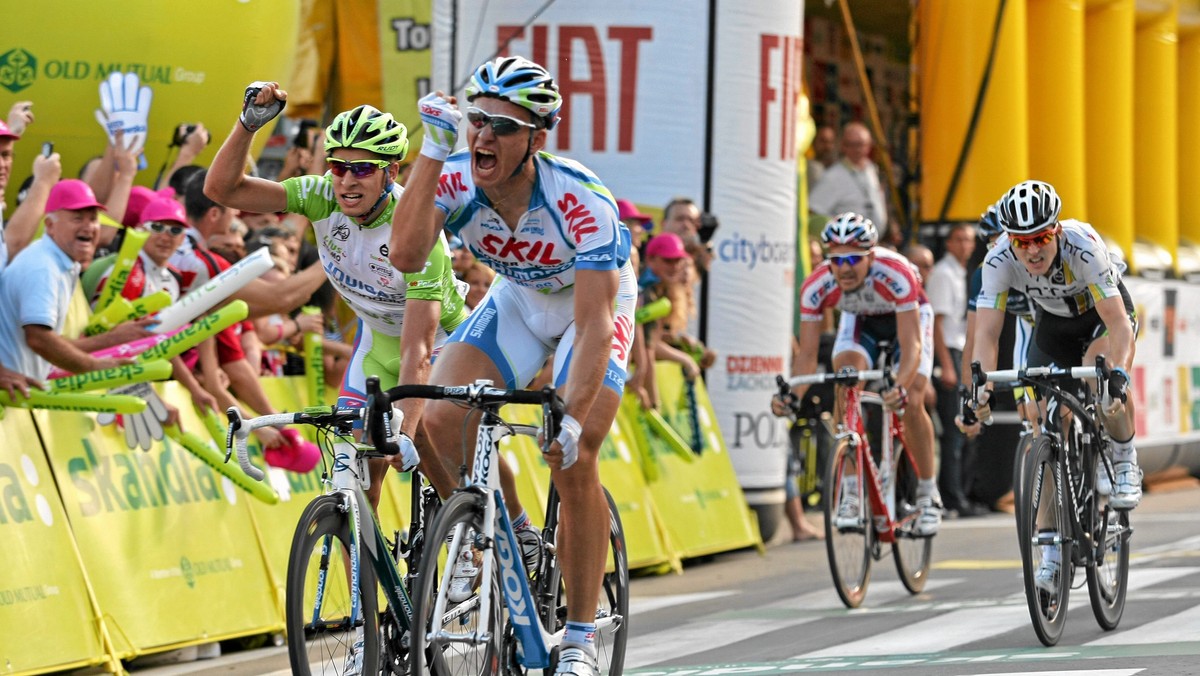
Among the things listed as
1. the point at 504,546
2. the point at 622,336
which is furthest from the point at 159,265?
the point at 504,546

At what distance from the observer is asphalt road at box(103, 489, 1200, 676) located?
7.93 m

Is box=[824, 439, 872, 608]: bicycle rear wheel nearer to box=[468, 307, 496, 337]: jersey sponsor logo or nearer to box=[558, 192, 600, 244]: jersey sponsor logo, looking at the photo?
box=[468, 307, 496, 337]: jersey sponsor logo

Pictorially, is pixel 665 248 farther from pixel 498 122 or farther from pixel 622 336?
pixel 498 122

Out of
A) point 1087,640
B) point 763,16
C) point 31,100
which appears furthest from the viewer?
point 763,16

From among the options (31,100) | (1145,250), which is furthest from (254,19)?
(1145,250)

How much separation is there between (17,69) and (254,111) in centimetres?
425

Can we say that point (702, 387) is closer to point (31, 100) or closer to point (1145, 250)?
point (31, 100)

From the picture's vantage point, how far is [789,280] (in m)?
13.9

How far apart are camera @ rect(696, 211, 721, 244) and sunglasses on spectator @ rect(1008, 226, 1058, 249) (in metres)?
4.31

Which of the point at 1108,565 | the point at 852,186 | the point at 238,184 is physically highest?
the point at 852,186

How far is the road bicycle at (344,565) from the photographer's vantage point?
565cm

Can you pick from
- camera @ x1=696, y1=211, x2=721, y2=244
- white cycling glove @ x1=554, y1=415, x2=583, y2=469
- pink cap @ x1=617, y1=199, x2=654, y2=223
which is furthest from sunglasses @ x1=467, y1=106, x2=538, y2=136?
camera @ x1=696, y1=211, x2=721, y2=244

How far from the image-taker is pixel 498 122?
5.83m

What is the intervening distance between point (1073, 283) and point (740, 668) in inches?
104
